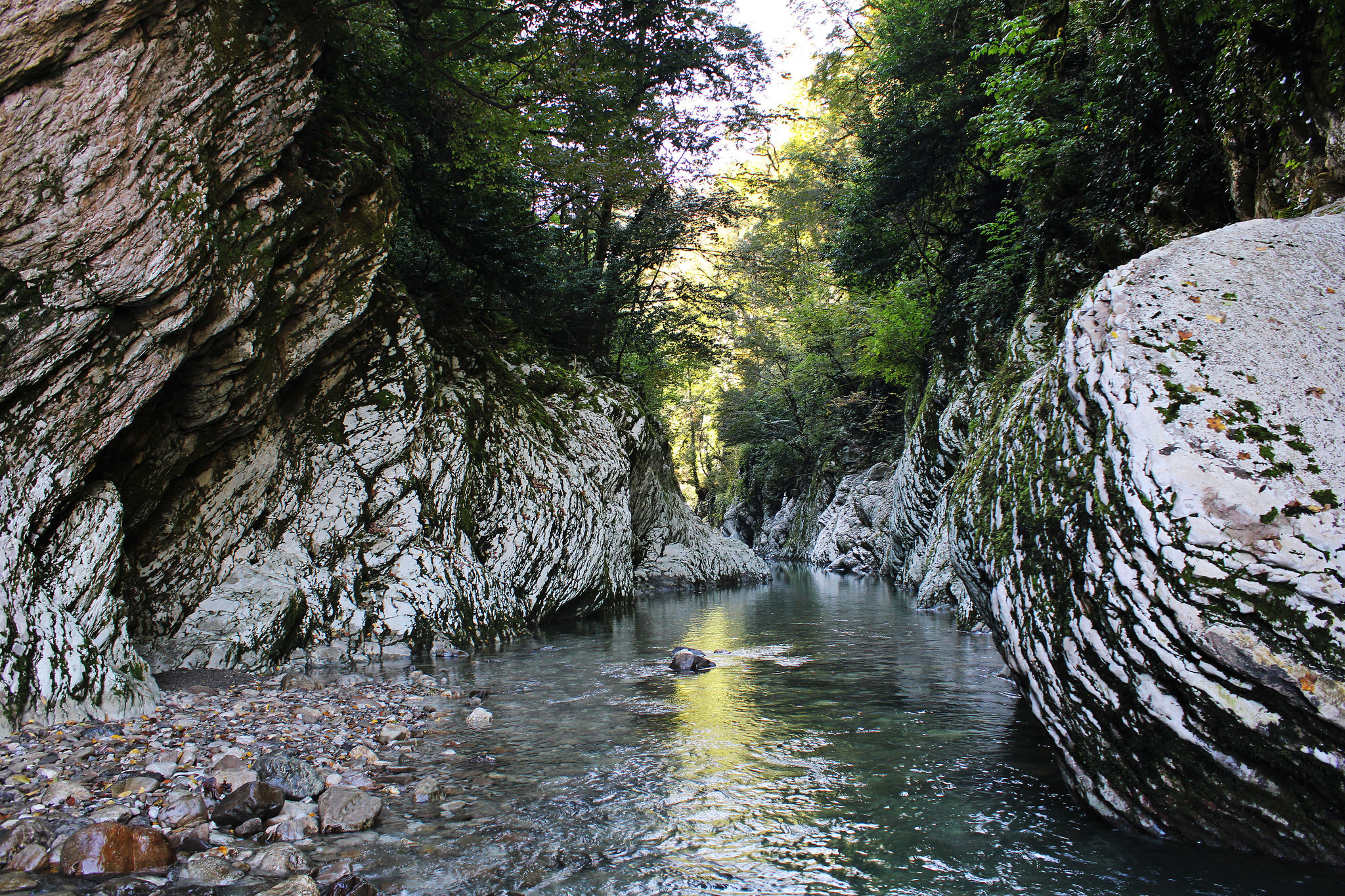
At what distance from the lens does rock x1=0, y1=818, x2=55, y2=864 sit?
2473 millimetres

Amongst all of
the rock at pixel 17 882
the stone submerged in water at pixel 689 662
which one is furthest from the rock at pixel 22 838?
the stone submerged in water at pixel 689 662

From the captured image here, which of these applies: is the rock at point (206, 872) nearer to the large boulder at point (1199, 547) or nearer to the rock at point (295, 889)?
the rock at point (295, 889)

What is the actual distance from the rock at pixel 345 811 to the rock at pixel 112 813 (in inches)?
29.2

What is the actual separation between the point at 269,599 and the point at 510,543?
3.74 metres

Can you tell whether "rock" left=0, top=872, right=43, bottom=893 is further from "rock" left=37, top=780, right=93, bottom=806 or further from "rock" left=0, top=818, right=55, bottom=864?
"rock" left=37, top=780, right=93, bottom=806

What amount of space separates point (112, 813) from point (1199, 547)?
4.70 meters

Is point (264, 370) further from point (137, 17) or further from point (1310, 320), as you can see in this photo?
point (1310, 320)

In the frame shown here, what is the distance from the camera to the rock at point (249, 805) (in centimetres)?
294

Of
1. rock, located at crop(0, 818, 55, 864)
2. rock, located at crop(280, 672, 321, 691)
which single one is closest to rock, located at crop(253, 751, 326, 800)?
rock, located at crop(0, 818, 55, 864)

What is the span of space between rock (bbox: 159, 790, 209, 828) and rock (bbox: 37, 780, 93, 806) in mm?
332

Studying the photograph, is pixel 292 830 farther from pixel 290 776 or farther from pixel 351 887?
pixel 351 887

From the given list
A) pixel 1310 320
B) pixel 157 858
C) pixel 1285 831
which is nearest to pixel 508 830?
pixel 157 858

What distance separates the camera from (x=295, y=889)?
2.42 m

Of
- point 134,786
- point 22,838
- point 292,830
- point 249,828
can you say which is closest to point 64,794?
point 134,786
